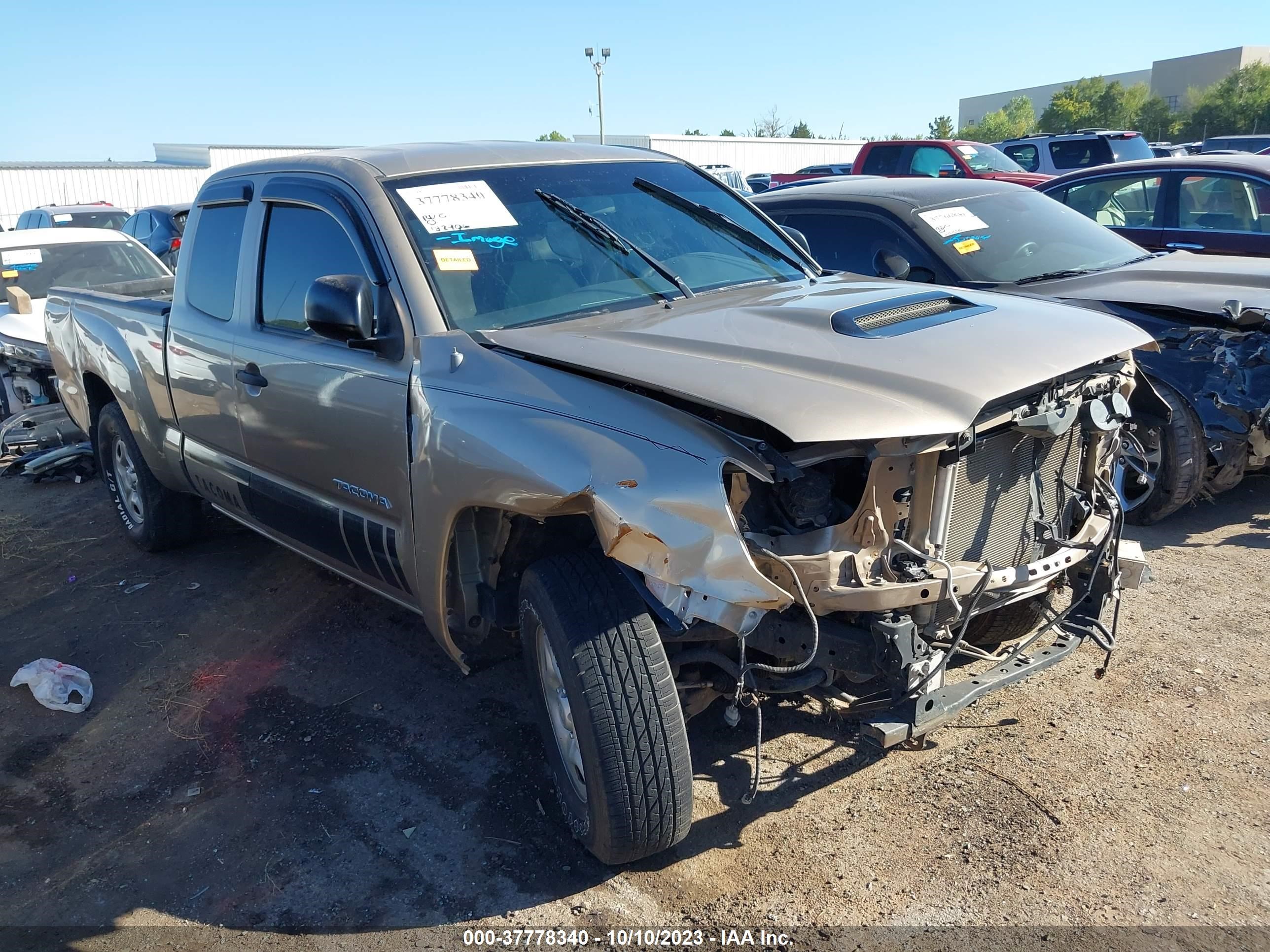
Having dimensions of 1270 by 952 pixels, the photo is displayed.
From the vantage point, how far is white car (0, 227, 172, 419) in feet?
27.2

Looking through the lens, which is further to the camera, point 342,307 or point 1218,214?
point 1218,214

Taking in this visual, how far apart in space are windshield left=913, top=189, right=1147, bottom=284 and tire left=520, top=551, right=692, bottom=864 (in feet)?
12.6

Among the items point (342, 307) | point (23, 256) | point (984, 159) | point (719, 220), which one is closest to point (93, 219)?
point (23, 256)

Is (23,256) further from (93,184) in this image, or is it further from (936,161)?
(93,184)

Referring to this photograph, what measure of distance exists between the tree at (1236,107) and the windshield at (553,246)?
149 ft

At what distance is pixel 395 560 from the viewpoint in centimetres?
343

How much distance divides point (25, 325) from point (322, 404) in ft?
20.5

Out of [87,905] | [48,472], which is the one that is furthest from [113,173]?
[87,905]

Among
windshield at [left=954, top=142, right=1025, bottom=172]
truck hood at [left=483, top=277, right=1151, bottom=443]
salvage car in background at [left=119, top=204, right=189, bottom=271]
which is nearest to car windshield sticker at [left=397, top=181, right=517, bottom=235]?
truck hood at [left=483, top=277, right=1151, bottom=443]

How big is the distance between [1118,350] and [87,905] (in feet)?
11.5

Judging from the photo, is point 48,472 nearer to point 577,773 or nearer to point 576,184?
point 576,184

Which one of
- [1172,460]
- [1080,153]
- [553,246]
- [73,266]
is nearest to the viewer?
[553,246]

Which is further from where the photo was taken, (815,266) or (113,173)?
(113,173)

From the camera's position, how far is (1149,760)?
334cm
